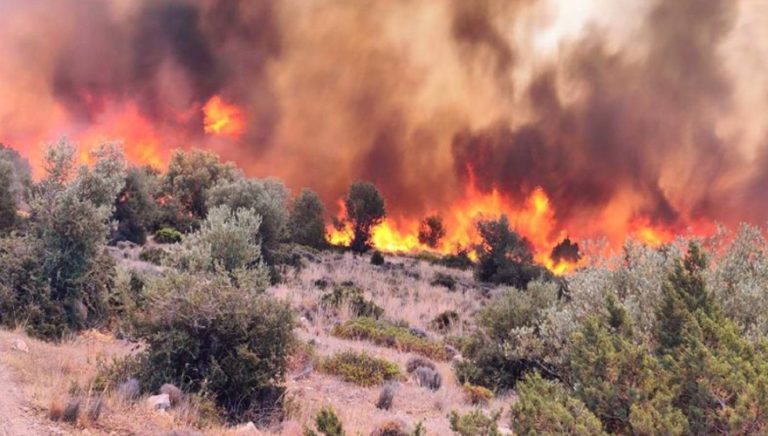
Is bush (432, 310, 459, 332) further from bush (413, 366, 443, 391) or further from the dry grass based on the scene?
bush (413, 366, 443, 391)

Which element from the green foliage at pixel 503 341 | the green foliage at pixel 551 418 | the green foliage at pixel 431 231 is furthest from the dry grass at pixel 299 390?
the green foliage at pixel 431 231

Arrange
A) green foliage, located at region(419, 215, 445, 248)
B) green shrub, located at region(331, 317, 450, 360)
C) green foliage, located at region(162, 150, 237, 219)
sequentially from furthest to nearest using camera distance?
green foliage, located at region(419, 215, 445, 248) → green foliage, located at region(162, 150, 237, 219) → green shrub, located at region(331, 317, 450, 360)

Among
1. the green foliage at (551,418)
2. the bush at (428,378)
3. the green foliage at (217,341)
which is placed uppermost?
the bush at (428,378)

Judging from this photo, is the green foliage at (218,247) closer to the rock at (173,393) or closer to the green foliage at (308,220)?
the rock at (173,393)

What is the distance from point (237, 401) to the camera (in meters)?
8.95

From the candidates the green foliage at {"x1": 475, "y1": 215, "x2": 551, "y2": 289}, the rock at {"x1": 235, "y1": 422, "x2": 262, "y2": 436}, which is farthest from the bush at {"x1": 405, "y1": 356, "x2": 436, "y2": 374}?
the green foliage at {"x1": 475, "y1": 215, "x2": 551, "y2": 289}

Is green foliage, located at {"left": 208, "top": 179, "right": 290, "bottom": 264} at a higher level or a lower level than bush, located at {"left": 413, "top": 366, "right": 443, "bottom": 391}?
higher

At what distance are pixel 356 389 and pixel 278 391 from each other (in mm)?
2437

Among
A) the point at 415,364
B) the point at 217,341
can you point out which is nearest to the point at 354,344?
the point at 415,364

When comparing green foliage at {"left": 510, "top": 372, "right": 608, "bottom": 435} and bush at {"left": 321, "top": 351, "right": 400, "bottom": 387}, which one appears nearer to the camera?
green foliage at {"left": 510, "top": 372, "right": 608, "bottom": 435}

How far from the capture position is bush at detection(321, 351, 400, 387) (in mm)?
12094

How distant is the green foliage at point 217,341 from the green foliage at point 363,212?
36019 mm

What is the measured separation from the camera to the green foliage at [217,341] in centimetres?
890

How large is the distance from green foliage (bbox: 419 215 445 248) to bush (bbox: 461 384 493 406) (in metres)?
45.8
